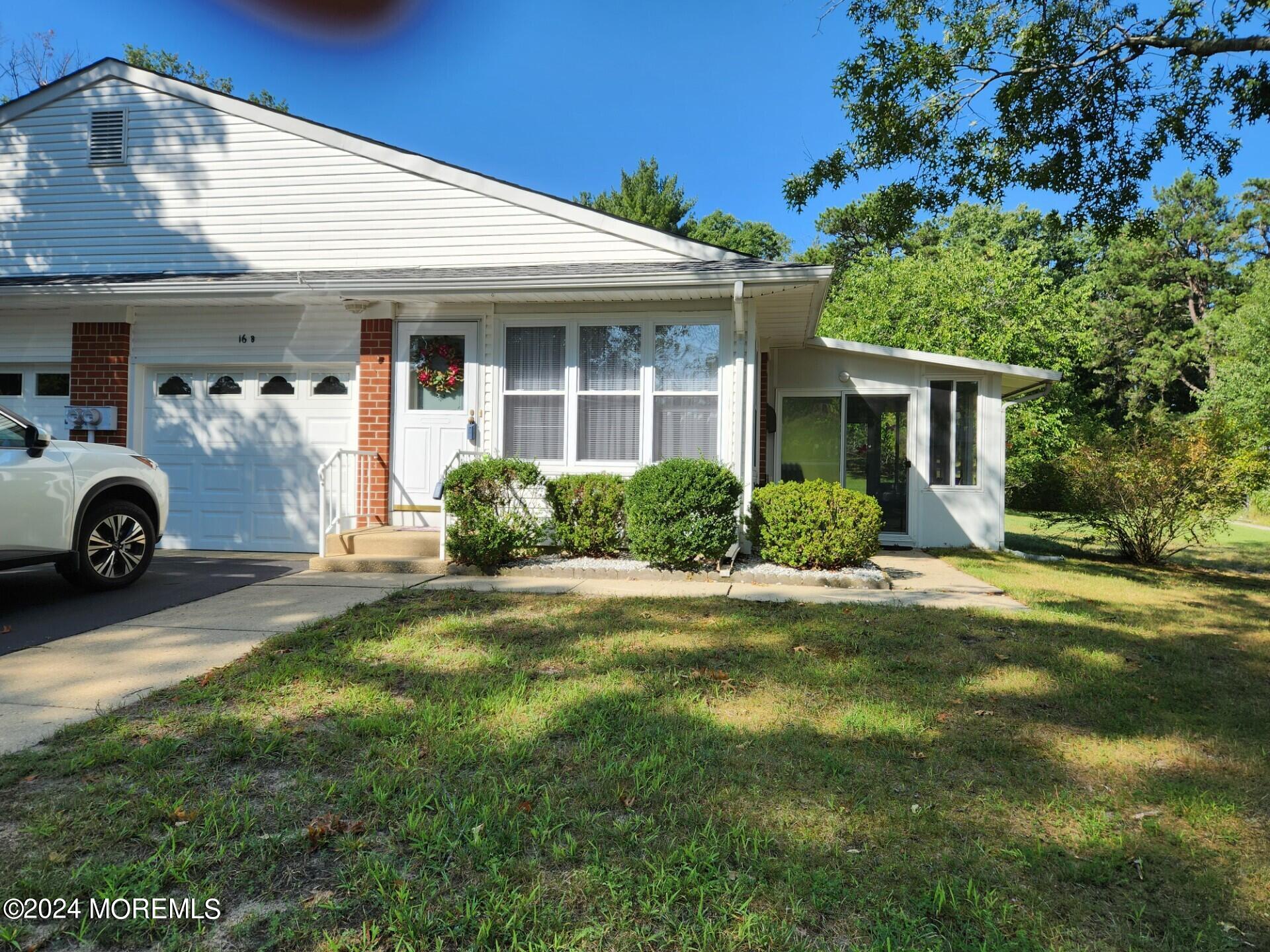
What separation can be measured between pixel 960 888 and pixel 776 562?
17.9ft

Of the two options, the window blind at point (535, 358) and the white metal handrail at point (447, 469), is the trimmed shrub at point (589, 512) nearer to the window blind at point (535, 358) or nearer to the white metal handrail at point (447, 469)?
the white metal handrail at point (447, 469)

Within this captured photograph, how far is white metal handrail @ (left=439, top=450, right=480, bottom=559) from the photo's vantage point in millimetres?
7328

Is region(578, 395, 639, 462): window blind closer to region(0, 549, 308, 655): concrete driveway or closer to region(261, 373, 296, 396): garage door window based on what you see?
region(0, 549, 308, 655): concrete driveway

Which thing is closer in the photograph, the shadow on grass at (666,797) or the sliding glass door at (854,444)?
the shadow on grass at (666,797)

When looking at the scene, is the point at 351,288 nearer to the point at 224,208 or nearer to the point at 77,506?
the point at 224,208

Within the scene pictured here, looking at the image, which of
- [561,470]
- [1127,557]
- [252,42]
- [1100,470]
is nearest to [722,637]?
[561,470]

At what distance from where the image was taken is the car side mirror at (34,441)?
5.29m

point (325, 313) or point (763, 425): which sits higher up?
point (325, 313)

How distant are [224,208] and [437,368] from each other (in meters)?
3.87

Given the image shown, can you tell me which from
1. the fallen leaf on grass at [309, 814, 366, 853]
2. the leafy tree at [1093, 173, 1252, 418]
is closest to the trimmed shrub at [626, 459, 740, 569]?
the fallen leaf on grass at [309, 814, 366, 853]

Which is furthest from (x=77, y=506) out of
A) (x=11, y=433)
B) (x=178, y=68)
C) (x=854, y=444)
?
(x=178, y=68)

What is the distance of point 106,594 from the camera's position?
19.8ft

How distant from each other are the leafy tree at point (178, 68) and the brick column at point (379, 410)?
19747 mm

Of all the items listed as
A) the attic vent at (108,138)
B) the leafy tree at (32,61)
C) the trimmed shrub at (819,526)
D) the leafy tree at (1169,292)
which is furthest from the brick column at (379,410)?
the leafy tree at (1169,292)
